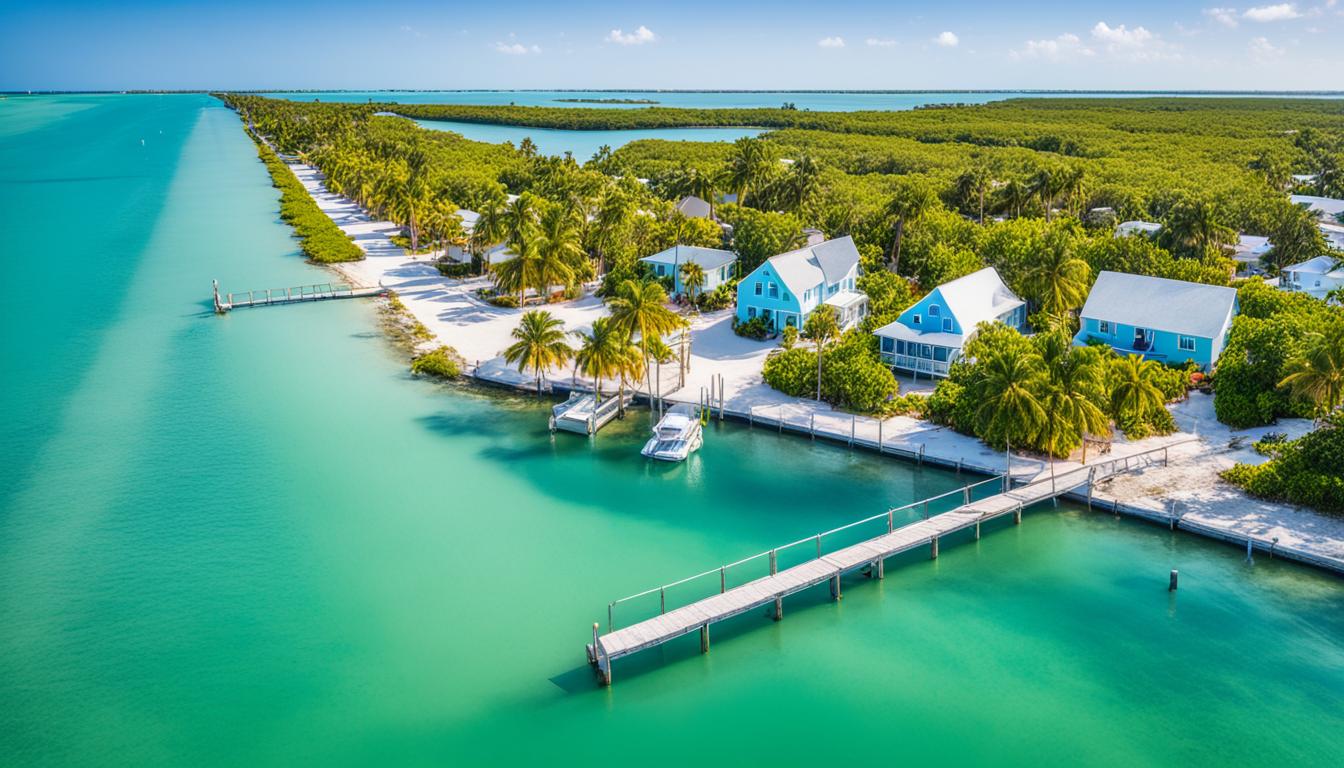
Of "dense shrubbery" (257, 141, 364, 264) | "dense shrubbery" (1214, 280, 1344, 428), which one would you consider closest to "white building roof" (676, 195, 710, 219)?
"dense shrubbery" (257, 141, 364, 264)

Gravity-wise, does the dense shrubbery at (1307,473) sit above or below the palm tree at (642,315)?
below

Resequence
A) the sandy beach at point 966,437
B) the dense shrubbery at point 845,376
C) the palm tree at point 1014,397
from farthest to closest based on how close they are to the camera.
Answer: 1. the dense shrubbery at point 845,376
2. the palm tree at point 1014,397
3. the sandy beach at point 966,437

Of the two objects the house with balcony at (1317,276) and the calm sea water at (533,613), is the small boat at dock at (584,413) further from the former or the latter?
the house with balcony at (1317,276)

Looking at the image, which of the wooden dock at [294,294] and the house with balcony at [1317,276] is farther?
the wooden dock at [294,294]

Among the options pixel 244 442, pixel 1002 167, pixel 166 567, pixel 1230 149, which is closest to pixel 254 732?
pixel 166 567

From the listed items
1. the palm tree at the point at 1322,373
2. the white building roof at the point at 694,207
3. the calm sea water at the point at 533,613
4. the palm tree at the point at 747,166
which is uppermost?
the palm tree at the point at 747,166

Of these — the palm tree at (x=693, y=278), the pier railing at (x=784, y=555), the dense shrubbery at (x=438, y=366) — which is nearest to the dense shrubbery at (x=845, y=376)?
the pier railing at (x=784, y=555)

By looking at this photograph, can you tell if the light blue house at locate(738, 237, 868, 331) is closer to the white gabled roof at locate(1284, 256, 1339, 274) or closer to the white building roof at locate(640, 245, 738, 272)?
the white building roof at locate(640, 245, 738, 272)

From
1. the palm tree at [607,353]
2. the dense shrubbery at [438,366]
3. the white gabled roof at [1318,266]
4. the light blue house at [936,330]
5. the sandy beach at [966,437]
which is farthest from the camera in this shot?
the white gabled roof at [1318,266]
